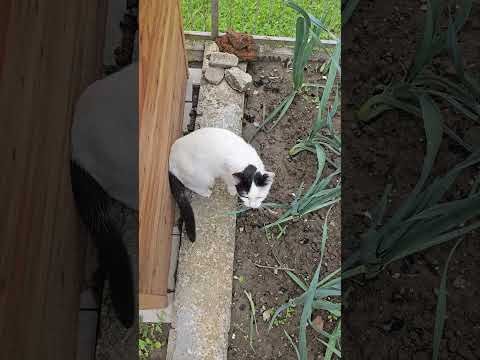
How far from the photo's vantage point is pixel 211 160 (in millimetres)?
1545

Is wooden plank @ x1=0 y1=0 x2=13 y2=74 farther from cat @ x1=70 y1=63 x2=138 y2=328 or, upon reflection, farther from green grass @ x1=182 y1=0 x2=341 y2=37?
green grass @ x1=182 y1=0 x2=341 y2=37

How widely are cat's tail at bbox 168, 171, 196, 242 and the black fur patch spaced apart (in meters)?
0.19

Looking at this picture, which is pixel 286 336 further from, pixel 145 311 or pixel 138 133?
pixel 138 133

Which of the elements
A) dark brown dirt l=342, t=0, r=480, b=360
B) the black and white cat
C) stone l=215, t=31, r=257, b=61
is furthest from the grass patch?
stone l=215, t=31, r=257, b=61

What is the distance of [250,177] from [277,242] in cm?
28

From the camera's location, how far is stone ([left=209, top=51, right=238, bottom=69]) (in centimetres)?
192

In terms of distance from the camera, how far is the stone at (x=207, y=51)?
194 cm

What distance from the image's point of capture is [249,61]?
1.98 metres

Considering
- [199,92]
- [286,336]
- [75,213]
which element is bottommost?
[286,336]

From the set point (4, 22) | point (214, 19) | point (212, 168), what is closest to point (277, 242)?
point (212, 168)

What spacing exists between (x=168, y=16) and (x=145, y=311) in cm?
93

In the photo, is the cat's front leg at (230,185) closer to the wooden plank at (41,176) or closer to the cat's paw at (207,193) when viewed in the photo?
the cat's paw at (207,193)

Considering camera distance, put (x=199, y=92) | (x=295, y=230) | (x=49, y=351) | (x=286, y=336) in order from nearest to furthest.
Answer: (x=49, y=351)
(x=286, y=336)
(x=295, y=230)
(x=199, y=92)

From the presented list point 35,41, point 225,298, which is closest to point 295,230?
point 225,298
